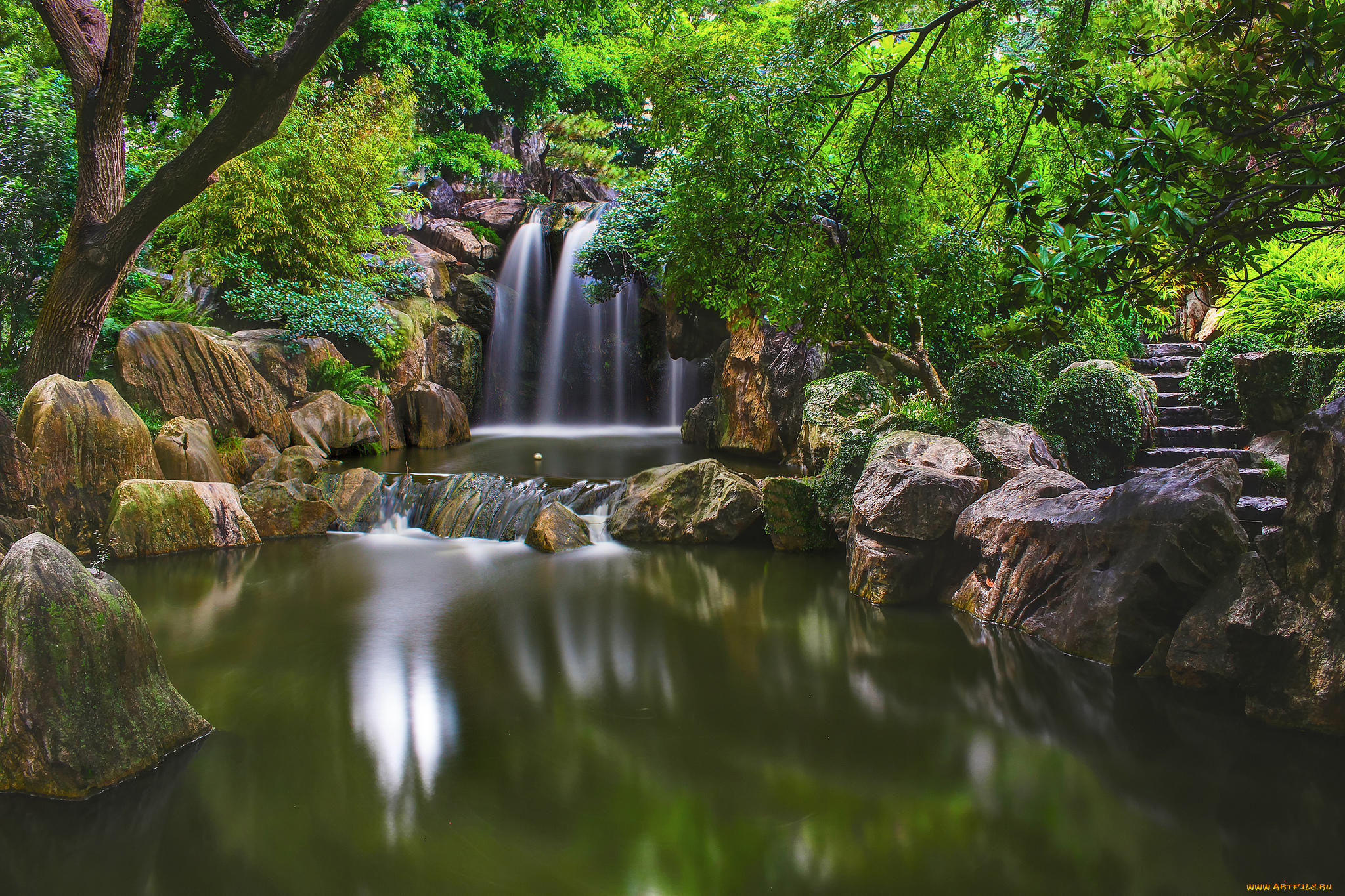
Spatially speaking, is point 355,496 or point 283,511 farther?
point 355,496

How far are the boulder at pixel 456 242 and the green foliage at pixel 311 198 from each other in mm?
3274

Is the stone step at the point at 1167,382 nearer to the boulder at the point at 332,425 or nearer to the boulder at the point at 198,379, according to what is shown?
the boulder at the point at 332,425

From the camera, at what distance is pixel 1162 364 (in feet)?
34.6

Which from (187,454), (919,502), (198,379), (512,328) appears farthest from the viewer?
(512,328)

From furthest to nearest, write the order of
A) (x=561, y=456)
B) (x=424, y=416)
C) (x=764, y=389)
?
(x=424, y=416) → (x=764, y=389) → (x=561, y=456)

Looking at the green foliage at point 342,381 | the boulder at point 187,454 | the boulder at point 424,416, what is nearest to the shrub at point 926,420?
the boulder at point 187,454

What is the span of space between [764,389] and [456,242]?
11.3 meters

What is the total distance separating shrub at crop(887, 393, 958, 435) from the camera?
7.84m

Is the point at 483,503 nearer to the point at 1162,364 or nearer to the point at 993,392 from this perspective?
the point at 993,392

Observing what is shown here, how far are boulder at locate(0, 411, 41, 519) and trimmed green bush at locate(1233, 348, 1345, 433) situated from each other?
12.1 metres

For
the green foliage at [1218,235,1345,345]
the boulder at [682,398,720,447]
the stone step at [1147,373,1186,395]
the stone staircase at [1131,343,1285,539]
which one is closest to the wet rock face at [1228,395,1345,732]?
the stone staircase at [1131,343,1285,539]

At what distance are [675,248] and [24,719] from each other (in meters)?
6.10

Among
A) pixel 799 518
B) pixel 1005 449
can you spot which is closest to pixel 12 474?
pixel 799 518

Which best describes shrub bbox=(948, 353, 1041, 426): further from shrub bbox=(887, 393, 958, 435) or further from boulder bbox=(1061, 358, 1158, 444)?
boulder bbox=(1061, 358, 1158, 444)
